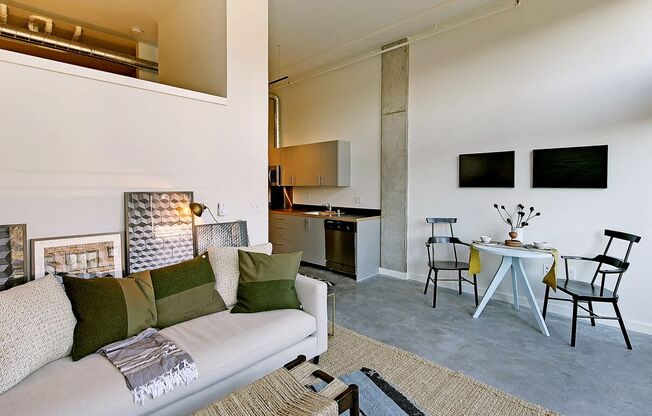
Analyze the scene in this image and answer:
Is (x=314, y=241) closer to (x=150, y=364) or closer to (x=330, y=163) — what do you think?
(x=330, y=163)

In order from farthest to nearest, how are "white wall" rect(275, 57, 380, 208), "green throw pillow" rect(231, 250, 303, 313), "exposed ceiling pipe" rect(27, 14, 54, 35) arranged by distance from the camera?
"white wall" rect(275, 57, 380, 208) → "exposed ceiling pipe" rect(27, 14, 54, 35) → "green throw pillow" rect(231, 250, 303, 313)

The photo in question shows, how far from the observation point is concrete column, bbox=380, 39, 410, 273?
185 inches

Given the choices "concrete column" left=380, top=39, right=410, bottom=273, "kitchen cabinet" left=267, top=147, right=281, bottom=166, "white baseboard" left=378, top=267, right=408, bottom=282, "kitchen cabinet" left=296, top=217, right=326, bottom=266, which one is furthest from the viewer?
"kitchen cabinet" left=267, top=147, right=281, bottom=166

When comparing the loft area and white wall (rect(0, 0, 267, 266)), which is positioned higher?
the loft area

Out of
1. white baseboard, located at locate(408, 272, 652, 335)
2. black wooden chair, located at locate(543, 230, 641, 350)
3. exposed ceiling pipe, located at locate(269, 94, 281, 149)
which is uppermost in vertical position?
exposed ceiling pipe, located at locate(269, 94, 281, 149)

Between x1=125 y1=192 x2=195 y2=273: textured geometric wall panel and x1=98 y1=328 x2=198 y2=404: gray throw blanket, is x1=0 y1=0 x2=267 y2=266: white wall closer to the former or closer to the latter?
x1=125 y1=192 x2=195 y2=273: textured geometric wall panel

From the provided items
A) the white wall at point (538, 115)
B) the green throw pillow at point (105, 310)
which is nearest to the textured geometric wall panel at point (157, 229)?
the green throw pillow at point (105, 310)

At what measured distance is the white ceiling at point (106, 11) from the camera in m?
3.77

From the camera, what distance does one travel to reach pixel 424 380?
2314 millimetres

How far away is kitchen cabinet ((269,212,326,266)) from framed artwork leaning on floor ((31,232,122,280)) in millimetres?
3224

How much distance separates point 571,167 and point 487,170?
83cm

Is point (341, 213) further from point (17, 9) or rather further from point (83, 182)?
point (17, 9)

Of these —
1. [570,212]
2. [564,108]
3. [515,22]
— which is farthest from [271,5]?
[570,212]

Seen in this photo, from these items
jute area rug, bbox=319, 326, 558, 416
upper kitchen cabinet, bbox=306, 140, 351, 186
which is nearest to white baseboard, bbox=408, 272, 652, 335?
jute area rug, bbox=319, 326, 558, 416
